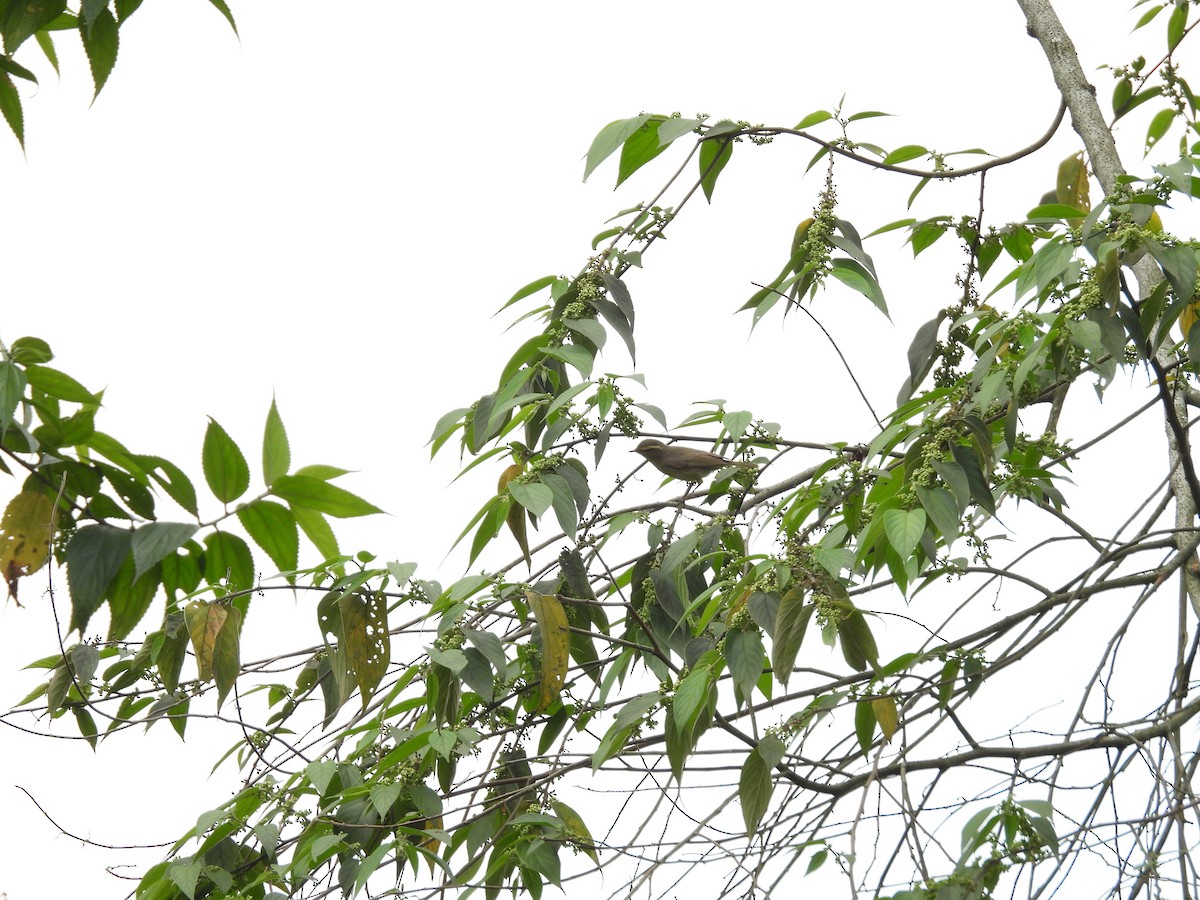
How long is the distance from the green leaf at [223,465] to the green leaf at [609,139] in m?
0.51

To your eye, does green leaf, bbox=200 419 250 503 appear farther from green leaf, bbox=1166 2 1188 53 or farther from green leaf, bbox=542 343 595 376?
green leaf, bbox=1166 2 1188 53

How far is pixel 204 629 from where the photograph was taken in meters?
1.14

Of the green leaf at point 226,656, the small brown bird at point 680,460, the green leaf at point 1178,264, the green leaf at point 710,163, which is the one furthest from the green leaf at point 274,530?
the green leaf at point 1178,264

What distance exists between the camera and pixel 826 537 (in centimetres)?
124

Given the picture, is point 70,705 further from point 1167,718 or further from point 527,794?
point 1167,718

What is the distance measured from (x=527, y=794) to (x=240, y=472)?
0.66 m

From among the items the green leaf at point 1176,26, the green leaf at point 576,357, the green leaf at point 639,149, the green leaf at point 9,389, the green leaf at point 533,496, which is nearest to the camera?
the green leaf at point 9,389

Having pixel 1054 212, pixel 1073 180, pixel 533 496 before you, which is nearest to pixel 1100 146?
pixel 1073 180

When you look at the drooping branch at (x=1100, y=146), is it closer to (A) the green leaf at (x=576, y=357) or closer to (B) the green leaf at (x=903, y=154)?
(B) the green leaf at (x=903, y=154)

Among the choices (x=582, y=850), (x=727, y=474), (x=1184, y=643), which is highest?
(x=727, y=474)

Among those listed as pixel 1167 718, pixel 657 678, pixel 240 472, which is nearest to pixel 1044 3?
pixel 1167 718

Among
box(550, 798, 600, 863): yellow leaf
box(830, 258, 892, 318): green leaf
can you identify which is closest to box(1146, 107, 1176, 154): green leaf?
box(830, 258, 892, 318): green leaf

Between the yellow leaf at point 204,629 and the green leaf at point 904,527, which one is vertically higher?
the yellow leaf at point 204,629

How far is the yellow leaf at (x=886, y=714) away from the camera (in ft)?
3.85
